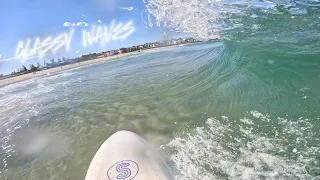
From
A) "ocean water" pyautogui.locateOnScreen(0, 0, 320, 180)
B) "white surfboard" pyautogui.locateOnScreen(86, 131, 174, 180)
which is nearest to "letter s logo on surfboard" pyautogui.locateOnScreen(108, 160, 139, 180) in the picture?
"white surfboard" pyautogui.locateOnScreen(86, 131, 174, 180)

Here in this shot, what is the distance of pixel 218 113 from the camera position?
659 cm

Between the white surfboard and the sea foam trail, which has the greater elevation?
the white surfboard

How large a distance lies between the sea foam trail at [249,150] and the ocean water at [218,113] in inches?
0.7

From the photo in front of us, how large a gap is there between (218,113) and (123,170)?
3.57 meters

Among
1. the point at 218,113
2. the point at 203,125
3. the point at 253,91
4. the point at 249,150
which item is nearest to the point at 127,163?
the point at 249,150

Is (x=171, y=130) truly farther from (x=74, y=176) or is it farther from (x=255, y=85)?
(x=255, y=85)

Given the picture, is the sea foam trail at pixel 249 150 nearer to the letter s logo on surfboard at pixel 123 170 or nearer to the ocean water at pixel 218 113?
the ocean water at pixel 218 113

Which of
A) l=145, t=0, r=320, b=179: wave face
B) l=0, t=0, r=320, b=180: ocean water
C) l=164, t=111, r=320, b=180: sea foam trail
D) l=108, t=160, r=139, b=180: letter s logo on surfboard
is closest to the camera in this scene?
l=108, t=160, r=139, b=180: letter s logo on surfboard

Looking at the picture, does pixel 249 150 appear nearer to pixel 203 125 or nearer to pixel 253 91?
pixel 203 125

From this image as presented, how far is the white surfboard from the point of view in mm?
3842

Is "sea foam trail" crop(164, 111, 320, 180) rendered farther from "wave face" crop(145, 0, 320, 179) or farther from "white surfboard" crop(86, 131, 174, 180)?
"white surfboard" crop(86, 131, 174, 180)

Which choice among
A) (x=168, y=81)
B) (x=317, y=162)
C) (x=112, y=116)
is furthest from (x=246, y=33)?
(x=317, y=162)

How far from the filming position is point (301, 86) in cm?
730

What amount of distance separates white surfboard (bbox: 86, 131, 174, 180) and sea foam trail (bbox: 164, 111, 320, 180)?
443 millimetres
